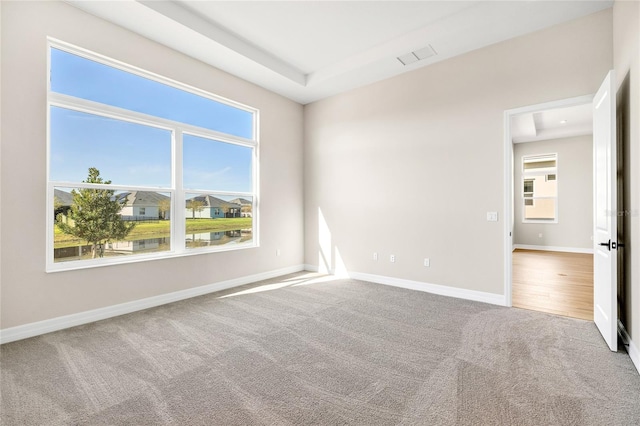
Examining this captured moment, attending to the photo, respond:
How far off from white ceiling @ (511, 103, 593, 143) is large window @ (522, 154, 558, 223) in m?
0.69

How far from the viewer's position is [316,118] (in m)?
5.68

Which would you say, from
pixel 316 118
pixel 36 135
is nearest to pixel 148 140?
pixel 36 135

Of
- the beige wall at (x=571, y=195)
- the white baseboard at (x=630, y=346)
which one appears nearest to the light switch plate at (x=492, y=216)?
the white baseboard at (x=630, y=346)

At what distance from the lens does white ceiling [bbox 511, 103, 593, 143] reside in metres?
6.23

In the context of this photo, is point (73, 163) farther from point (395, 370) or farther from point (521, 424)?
point (521, 424)

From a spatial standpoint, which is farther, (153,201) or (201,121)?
(201,121)

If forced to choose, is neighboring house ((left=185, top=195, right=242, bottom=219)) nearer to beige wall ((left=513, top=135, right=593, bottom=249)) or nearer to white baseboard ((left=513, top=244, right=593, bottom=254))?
beige wall ((left=513, top=135, right=593, bottom=249))

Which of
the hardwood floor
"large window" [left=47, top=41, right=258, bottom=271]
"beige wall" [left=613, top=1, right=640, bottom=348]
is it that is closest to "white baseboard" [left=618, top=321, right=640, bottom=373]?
"beige wall" [left=613, top=1, right=640, bottom=348]

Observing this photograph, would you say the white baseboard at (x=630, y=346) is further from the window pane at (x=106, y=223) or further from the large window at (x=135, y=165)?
the window pane at (x=106, y=223)

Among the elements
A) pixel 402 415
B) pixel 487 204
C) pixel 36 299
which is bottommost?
pixel 402 415

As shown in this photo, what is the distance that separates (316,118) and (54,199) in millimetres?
4120

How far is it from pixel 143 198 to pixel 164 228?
470 millimetres

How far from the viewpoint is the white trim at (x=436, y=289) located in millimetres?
3754

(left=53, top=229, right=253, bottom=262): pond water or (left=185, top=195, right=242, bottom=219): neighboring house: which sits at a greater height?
(left=185, top=195, right=242, bottom=219): neighboring house
